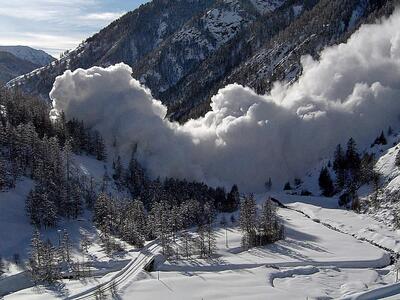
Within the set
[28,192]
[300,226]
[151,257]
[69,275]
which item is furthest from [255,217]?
[28,192]

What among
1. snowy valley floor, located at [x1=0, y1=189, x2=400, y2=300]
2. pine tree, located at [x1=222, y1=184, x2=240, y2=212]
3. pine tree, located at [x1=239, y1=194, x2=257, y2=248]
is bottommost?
snowy valley floor, located at [x1=0, y1=189, x2=400, y2=300]

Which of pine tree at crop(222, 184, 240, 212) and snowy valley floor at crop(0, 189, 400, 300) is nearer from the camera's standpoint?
snowy valley floor at crop(0, 189, 400, 300)

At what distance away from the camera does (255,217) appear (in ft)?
503

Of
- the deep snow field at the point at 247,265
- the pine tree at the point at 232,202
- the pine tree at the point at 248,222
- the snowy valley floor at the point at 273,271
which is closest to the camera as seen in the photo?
the snowy valley floor at the point at 273,271

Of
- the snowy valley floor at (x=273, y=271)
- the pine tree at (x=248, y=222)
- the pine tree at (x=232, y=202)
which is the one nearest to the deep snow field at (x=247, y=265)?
the snowy valley floor at (x=273, y=271)

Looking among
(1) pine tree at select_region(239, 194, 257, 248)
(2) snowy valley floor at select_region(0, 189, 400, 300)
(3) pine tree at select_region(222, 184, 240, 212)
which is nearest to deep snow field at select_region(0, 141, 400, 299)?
(2) snowy valley floor at select_region(0, 189, 400, 300)

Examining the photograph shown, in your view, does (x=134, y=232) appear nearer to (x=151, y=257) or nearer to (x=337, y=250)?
(x=151, y=257)

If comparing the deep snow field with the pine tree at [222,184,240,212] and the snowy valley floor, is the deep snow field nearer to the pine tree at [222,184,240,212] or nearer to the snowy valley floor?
the snowy valley floor

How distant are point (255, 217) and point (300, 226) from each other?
48.5 feet

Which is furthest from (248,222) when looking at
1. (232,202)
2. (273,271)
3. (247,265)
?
(232,202)

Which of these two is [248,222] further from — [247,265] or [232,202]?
[232,202]

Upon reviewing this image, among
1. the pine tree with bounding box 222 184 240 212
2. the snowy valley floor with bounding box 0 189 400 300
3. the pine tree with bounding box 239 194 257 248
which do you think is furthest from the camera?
the pine tree with bounding box 222 184 240 212

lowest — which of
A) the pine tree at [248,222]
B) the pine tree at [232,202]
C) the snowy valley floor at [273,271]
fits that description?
the snowy valley floor at [273,271]

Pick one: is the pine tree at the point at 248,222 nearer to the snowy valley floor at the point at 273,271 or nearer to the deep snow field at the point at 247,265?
the snowy valley floor at the point at 273,271
